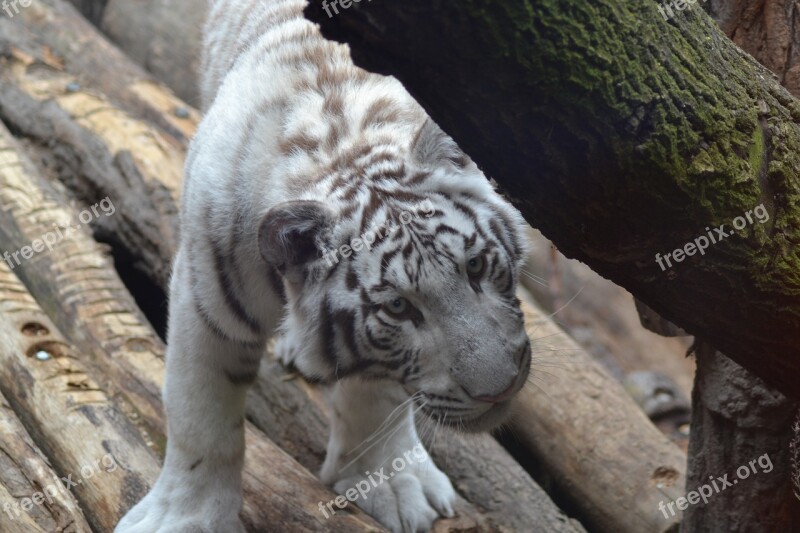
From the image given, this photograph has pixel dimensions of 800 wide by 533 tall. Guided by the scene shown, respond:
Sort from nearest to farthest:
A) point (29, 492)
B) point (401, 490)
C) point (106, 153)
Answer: point (29, 492), point (401, 490), point (106, 153)

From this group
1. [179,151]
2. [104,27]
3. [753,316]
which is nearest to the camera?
[753,316]

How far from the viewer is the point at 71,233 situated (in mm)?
5098

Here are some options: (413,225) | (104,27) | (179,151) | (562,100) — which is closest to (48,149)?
(179,151)

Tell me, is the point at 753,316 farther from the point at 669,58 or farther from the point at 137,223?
the point at 137,223

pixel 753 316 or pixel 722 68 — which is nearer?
pixel 722 68

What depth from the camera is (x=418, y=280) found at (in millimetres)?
2949

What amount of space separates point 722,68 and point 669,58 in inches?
11.1
